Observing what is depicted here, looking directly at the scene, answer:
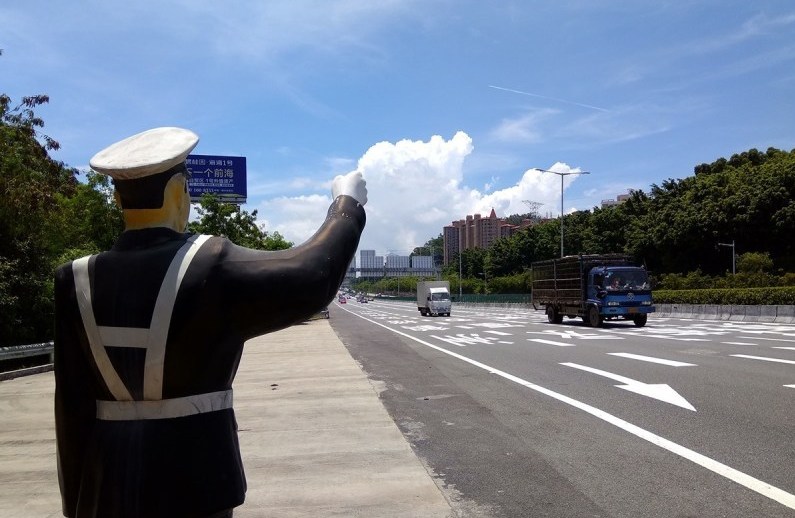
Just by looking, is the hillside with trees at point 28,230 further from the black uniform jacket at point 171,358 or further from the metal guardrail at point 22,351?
the black uniform jacket at point 171,358

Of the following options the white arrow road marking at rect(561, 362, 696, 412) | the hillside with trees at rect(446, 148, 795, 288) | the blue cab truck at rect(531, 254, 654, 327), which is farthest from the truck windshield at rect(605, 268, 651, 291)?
the hillside with trees at rect(446, 148, 795, 288)

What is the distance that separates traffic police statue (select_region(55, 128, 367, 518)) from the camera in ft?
5.99

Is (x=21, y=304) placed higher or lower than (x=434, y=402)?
higher

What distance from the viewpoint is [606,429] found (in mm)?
7355

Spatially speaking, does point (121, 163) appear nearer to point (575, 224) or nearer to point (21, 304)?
point (21, 304)

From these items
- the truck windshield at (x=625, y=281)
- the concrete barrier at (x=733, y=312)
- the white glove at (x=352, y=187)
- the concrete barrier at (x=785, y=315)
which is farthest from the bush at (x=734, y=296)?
the white glove at (x=352, y=187)

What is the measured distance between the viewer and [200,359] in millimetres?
1861

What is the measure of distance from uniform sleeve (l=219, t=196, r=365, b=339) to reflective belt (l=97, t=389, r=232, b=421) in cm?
22

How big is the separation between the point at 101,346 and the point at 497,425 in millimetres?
6508

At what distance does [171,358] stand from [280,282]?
0.36 m

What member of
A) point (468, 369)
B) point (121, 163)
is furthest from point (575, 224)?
point (121, 163)

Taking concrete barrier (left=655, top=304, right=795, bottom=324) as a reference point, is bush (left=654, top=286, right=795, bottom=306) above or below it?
above

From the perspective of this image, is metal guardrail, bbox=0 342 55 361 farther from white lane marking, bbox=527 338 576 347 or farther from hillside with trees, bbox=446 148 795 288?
hillside with trees, bbox=446 148 795 288

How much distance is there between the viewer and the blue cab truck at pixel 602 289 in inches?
976
